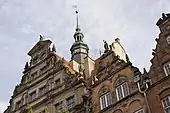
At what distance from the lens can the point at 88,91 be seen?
87.6 ft

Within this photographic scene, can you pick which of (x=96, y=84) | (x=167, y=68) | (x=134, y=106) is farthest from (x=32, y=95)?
(x=167, y=68)

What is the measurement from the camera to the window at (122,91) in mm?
23328

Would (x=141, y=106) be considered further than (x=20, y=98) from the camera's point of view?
No

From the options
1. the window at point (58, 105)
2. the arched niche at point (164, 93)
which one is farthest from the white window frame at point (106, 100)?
the window at point (58, 105)

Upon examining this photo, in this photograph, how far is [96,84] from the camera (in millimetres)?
25562

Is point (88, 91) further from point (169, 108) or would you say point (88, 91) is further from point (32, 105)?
point (169, 108)

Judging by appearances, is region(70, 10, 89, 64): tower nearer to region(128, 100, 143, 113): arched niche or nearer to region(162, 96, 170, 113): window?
region(128, 100, 143, 113): arched niche

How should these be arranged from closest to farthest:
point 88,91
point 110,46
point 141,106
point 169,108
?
point 169,108 → point 141,106 → point 88,91 → point 110,46

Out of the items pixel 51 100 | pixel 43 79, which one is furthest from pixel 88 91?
pixel 43 79

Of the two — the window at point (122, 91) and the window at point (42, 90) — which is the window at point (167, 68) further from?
the window at point (42, 90)

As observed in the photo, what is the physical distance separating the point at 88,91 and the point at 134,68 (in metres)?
4.75

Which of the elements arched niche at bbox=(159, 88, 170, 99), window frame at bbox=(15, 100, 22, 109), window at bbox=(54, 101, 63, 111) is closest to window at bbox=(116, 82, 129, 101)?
arched niche at bbox=(159, 88, 170, 99)

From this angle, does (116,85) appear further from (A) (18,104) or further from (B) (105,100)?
(A) (18,104)

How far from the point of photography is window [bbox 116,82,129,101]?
23328 mm
